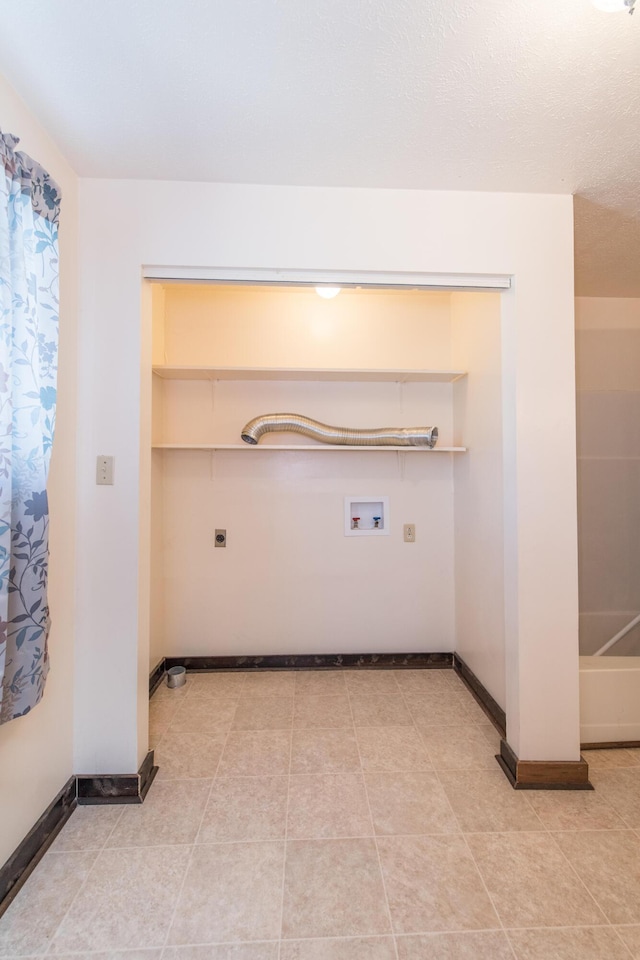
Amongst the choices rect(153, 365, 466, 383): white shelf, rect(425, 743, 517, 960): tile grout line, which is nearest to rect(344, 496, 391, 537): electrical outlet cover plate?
rect(153, 365, 466, 383): white shelf

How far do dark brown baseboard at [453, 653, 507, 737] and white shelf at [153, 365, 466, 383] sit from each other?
1786mm

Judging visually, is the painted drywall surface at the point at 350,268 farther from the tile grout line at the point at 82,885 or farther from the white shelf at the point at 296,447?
the white shelf at the point at 296,447

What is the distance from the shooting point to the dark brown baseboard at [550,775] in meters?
1.69

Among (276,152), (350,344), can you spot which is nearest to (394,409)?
(350,344)

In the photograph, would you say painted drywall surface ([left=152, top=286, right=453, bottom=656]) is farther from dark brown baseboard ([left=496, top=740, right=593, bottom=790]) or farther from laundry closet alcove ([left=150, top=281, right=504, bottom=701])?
dark brown baseboard ([left=496, top=740, right=593, bottom=790])

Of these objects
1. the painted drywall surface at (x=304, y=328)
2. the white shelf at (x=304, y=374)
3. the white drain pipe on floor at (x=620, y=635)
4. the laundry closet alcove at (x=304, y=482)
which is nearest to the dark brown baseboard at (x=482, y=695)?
the laundry closet alcove at (x=304, y=482)

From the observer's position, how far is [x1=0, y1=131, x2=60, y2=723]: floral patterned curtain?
44.2 inches

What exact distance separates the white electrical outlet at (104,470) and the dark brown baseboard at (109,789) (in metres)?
1.13

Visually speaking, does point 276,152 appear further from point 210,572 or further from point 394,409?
point 210,572

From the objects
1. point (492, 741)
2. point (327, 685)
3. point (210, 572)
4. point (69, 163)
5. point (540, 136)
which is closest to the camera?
point (540, 136)

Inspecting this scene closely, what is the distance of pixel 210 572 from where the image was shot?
273 cm

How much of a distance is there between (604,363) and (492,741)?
2.36 meters

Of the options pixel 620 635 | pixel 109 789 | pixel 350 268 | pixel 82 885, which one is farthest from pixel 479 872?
pixel 350 268

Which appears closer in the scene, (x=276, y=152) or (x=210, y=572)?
(x=276, y=152)
